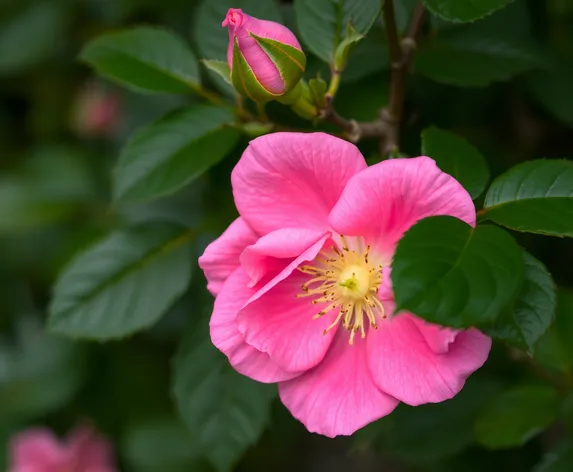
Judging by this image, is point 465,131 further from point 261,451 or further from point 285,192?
point 261,451

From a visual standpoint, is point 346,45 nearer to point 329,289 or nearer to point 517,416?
point 329,289

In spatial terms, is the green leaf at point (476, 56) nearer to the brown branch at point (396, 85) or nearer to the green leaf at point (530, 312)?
the brown branch at point (396, 85)

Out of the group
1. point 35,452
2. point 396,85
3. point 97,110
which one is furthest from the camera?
point 97,110

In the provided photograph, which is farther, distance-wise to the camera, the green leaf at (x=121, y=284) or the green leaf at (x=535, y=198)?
the green leaf at (x=121, y=284)

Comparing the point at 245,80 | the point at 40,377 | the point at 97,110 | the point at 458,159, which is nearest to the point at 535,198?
the point at 458,159

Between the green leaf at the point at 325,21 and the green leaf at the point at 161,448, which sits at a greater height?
the green leaf at the point at 325,21

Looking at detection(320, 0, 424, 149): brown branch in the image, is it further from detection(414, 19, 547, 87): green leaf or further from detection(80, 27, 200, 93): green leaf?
detection(80, 27, 200, 93): green leaf

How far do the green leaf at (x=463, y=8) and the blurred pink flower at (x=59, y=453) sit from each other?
4.61 feet

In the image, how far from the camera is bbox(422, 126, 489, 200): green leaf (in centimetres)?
79

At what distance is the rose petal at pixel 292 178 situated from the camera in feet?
2.45

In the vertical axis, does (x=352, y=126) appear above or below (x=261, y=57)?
below

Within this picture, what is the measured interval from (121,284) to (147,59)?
0.32 metres

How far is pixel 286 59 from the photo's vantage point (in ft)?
2.46

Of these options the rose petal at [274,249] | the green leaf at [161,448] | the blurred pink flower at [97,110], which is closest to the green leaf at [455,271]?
the rose petal at [274,249]
